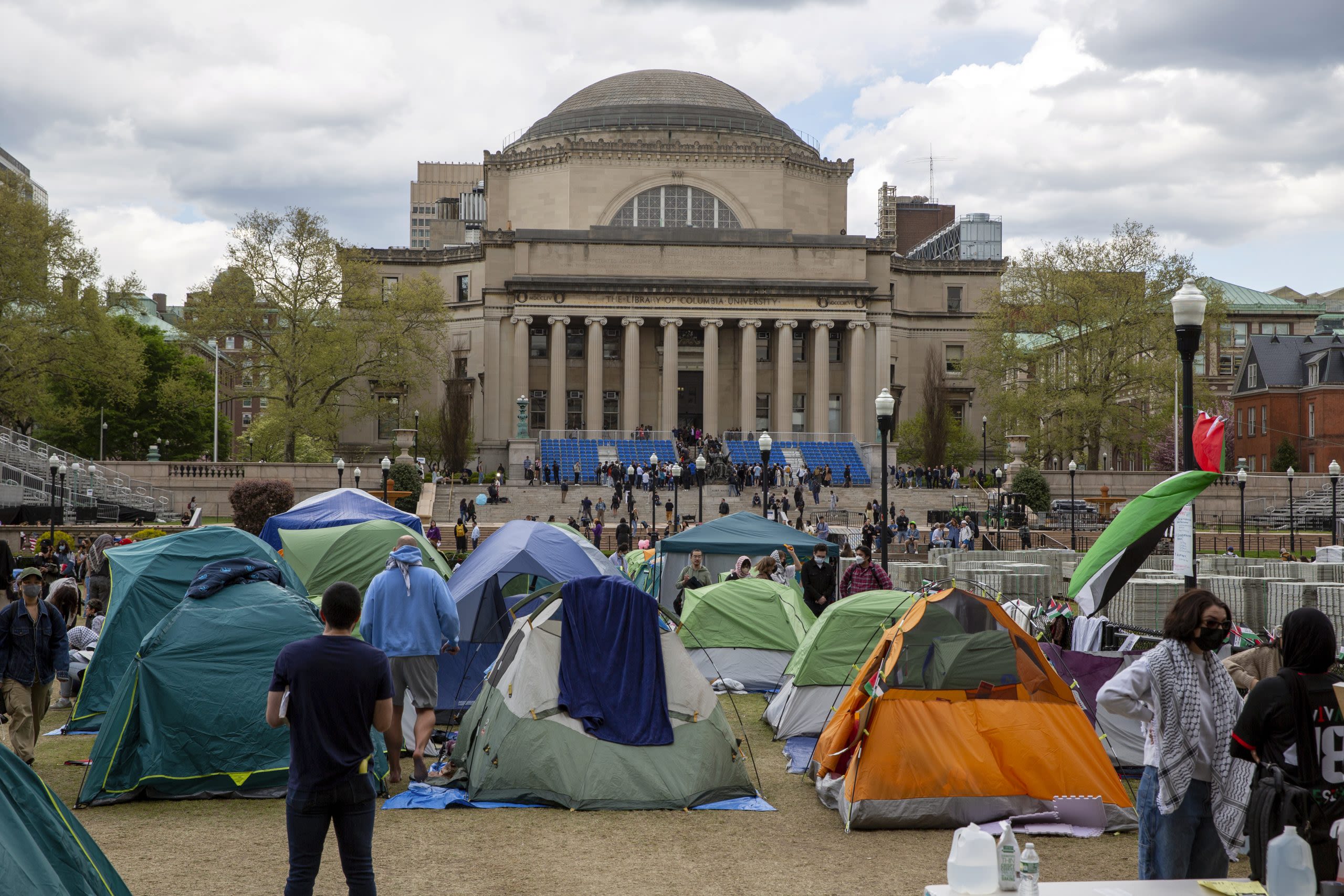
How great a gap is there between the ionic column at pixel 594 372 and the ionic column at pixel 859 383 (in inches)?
573

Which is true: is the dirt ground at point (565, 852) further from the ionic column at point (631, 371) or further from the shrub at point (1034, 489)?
the ionic column at point (631, 371)

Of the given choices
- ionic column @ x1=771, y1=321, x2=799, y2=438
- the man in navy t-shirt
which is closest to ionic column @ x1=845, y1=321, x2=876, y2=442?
ionic column @ x1=771, y1=321, x2=799, y2=438

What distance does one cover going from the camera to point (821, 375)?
7131 centimetres

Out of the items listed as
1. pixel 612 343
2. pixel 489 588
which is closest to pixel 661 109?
pixel 612 343

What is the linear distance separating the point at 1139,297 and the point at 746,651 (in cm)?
4977

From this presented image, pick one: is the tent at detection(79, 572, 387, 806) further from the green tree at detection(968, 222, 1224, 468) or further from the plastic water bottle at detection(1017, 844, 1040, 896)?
the green tree at detection(968, 222, 1224, 468)

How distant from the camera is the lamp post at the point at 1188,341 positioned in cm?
1055

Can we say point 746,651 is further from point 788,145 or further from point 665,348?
point 788,145

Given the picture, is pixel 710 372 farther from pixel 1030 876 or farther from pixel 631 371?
pixel 1030 876

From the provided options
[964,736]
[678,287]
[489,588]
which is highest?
[678,287]

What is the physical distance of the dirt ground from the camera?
27.6 ft

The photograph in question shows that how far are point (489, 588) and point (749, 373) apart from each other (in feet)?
187

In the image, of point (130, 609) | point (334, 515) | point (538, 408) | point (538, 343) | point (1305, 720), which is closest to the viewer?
point (1305, 720)

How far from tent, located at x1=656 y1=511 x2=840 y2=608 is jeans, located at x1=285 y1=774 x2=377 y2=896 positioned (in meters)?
14.3
